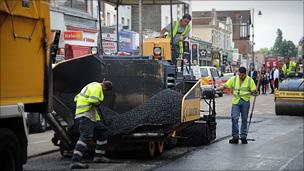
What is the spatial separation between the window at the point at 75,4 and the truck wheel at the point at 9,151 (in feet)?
73.6

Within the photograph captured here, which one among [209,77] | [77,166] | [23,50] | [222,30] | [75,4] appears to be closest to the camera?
[23,50]

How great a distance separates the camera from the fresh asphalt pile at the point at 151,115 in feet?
35.4

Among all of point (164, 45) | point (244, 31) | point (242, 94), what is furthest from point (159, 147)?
point (244, 31)

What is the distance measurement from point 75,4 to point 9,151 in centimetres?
2465

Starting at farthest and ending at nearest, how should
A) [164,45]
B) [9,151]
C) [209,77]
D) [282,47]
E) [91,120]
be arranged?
[282,47], [209,77], [164,45], [91,120], [9,151]

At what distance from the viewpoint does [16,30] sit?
645 centimetres

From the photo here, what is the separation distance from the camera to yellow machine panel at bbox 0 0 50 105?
20.4 ft

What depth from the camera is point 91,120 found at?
10414 millimetres

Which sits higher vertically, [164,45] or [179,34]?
[179,34]

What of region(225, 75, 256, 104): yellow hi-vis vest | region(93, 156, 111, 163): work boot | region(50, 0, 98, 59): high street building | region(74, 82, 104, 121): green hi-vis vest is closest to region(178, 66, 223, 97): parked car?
region(50, 0, 98, 59): high street building

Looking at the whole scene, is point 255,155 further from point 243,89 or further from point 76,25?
point 76,25

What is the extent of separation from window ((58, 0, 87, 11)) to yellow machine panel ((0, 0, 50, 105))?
21829 millimetres

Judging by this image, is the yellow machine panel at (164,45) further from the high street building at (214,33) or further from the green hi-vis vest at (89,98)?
the high street building at (214,33)

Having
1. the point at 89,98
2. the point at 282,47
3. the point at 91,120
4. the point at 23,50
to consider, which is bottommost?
the point at 91,120
